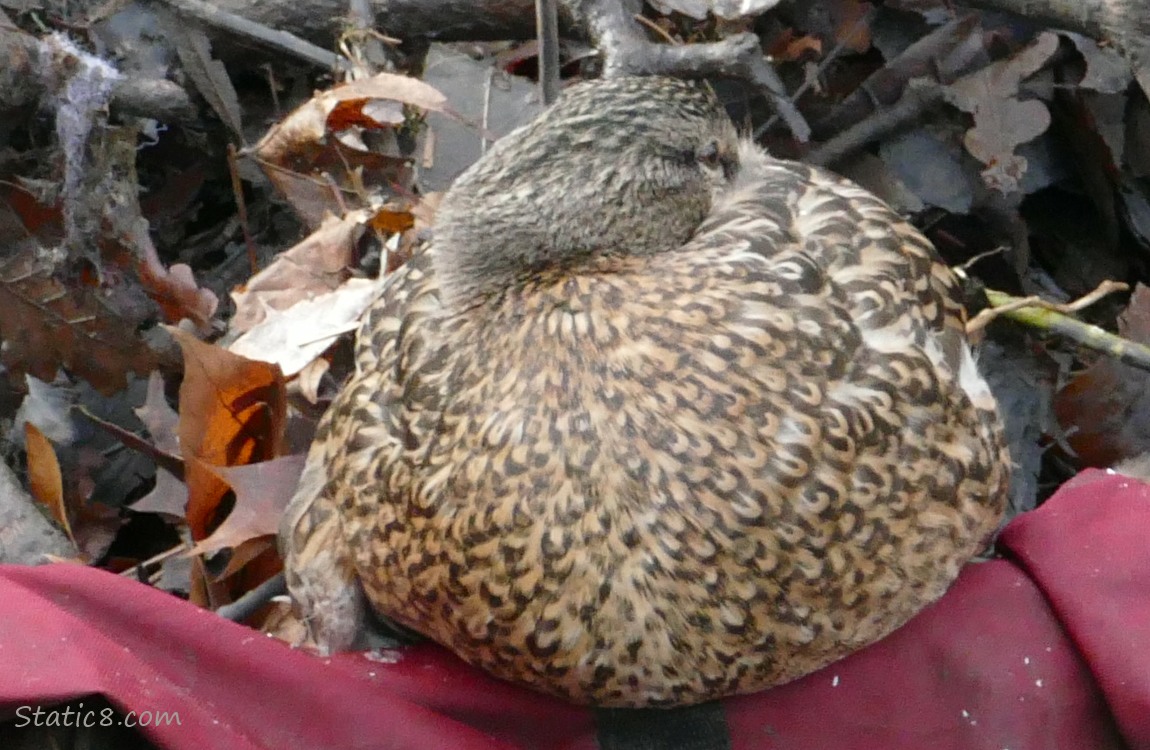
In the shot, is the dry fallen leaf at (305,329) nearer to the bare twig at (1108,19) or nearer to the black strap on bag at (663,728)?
the black strap on bag at (663,728)

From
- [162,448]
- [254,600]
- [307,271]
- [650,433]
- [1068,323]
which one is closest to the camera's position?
[650,433]

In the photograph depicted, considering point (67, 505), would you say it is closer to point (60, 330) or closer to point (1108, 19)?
point (60, 330)

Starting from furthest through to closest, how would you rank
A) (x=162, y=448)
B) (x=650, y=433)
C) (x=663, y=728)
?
(x=162, y=448)
(x=663, y=728)
(x=650, y=433)

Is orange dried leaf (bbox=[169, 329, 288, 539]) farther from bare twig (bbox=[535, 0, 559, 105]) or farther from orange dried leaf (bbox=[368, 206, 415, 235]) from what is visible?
bare twig (bbox=[535, 0, 559, 105])

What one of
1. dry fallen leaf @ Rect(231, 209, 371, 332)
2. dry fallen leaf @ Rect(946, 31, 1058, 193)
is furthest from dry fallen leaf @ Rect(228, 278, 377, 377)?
dry fallen leaf @ Rect(946, 31, 1058, 193)

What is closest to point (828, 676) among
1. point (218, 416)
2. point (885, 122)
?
point (218, 416)

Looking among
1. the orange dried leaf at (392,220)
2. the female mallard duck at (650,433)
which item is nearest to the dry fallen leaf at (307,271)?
the orange dried leaf at (392,220)

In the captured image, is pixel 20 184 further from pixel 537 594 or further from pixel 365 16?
pixel 537 594

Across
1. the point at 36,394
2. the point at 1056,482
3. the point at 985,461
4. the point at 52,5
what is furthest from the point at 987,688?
the point at 52,5
